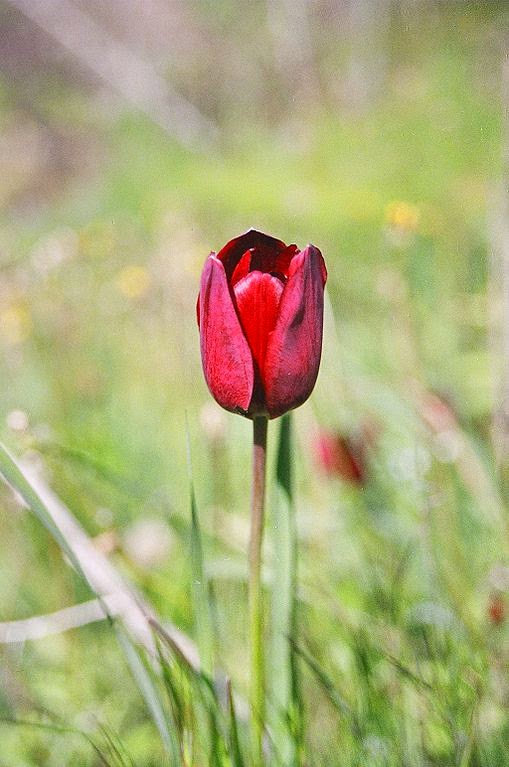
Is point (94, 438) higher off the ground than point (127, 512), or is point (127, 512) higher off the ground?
point (94, 438)

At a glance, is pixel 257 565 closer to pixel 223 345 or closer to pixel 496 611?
pixel 223 345

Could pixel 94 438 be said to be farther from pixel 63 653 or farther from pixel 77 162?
pixel 77 162

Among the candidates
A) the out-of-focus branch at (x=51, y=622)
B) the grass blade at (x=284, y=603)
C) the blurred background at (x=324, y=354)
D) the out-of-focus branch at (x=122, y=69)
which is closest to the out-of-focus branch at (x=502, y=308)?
the blurred background at (x=324, y=354)

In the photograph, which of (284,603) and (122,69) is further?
(122,69)

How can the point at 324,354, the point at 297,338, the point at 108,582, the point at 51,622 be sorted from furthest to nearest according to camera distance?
the point at 324,354
the point at 51,622
the point at 108,582
the point at 297,338

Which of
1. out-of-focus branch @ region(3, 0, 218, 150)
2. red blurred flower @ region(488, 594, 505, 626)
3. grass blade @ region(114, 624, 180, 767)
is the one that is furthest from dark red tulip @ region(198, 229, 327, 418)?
out-of-focus branch @ region(3, 0, 218, 150)

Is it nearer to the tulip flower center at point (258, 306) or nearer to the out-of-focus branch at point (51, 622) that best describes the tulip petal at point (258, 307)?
the tulip flower center at point (258, 306)

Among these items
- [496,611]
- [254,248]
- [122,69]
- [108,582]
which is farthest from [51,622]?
[122,69]

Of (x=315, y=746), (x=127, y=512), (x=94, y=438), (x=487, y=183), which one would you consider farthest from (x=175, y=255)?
(x=315, y=746)
